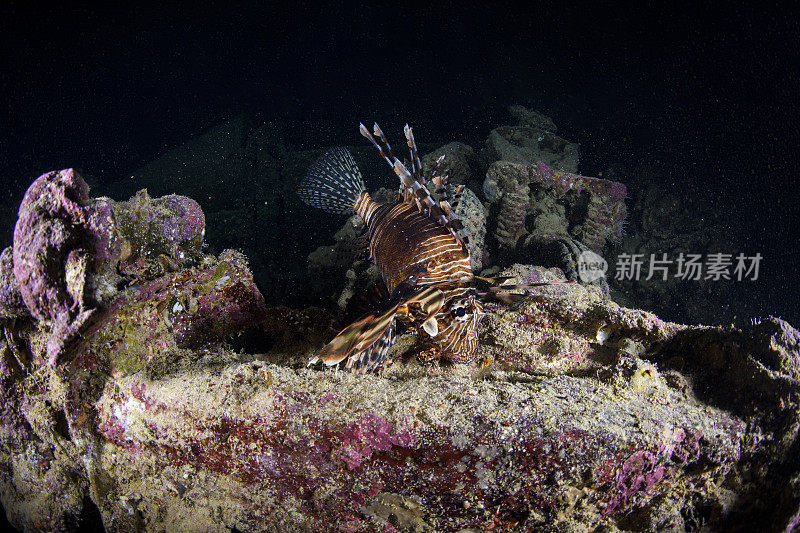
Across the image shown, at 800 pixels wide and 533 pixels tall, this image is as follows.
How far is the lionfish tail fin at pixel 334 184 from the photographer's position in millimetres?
4414

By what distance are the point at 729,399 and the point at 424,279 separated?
1715 millimetres

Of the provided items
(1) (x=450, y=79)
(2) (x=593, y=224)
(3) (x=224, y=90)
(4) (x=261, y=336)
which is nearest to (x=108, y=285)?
(4) (x=261, y=336)

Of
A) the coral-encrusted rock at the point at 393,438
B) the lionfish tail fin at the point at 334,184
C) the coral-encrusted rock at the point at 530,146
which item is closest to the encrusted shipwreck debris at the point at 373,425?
the coral-encrusted rock at the point at 393,438

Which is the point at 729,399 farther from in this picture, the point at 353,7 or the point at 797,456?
the point at 353,7

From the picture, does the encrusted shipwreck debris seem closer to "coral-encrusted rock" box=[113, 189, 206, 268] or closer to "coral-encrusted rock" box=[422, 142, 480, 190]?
"coral-encrusted rock" box=[113, 189, 206, 268]

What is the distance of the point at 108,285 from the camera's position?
1772 millimetres

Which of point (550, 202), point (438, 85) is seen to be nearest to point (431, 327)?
point (550, 202)

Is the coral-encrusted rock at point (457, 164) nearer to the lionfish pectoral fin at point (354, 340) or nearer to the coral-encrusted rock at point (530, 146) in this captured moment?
the coral-encrusted rock at point (530, 146)

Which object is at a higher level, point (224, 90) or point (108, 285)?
point (224, 90)

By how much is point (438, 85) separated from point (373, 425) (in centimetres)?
1786

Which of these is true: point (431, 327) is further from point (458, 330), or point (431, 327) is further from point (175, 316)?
point (175, 316)

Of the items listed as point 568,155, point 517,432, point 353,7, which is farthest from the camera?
point 353,7

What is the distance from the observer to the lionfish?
1595 mm

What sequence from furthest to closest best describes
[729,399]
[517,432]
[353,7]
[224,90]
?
1. [224,90]
2. [353,7]
3. [729,399]
4. [517,432]
